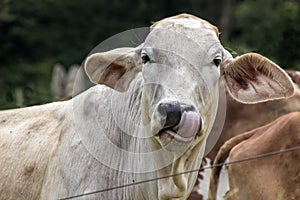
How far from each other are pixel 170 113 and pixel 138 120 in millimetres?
838

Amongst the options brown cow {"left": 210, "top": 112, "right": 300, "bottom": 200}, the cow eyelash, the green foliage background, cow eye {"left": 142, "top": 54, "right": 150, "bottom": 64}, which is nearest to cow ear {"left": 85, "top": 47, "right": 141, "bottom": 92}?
cow eye {"left": 142, "top": 54, "right": 150, "bottom": 64}

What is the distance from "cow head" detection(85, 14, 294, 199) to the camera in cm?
620

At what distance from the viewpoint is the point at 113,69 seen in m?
6.86

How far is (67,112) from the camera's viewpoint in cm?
728

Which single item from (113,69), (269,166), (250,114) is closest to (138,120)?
(113,69)

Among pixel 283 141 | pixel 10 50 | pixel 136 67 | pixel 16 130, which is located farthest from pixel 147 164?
pixel 10 50

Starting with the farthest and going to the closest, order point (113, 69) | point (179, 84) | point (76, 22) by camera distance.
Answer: point (76, 22) < point (113, 69) < point (179, 84)

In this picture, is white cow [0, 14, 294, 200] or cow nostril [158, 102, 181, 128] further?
white cow [0, 14, 294, 200]

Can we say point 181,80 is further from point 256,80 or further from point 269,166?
point 269,166

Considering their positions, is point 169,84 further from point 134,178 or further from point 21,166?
point 21,166

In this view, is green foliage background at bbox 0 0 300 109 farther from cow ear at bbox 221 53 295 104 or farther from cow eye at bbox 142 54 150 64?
cow eye at bbox 142 54 150 64

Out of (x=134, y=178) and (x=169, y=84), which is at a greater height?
(x=169, y=84)

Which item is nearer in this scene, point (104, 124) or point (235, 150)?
point (104, 124)

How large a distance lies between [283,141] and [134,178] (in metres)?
1.86
